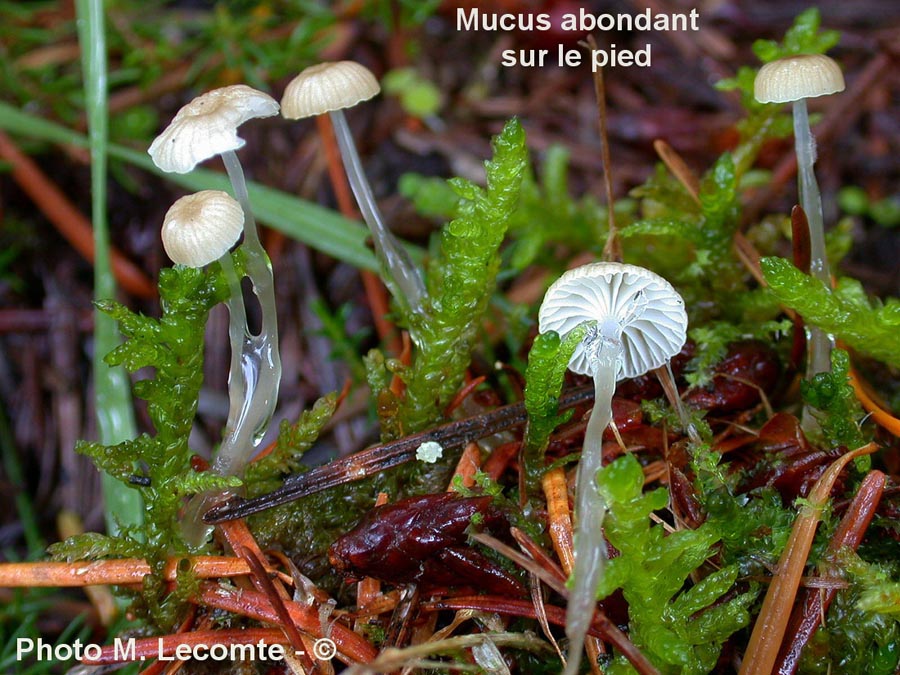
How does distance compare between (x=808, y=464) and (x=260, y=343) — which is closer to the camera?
(x=808, y=464)

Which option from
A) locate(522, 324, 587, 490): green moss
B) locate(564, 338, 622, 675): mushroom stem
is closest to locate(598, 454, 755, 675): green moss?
locate(564, 338, 622, 675): mushroom stem

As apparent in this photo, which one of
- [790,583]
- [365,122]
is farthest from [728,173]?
[365,122]

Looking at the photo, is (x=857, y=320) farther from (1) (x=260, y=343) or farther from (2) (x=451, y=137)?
(2) (x=451, y=137)

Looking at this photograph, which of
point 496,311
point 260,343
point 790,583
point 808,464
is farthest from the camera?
point 496,311

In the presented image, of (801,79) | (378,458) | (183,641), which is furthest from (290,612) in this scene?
(801,79)

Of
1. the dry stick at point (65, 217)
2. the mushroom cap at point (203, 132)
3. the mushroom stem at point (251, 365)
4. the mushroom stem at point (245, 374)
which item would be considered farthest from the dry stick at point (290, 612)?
the dry stick at point (65, 217)

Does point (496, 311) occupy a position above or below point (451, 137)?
below

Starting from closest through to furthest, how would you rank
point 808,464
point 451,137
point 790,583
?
1. point 790,583
2. point 808,464
3. point 451,137
